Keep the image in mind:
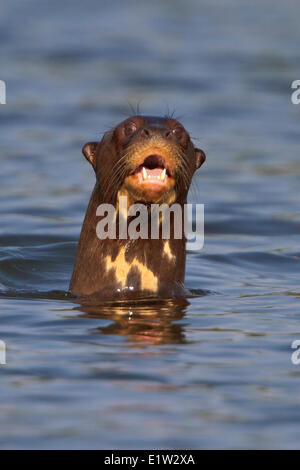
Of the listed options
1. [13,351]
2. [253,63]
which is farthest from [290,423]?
[253,63]

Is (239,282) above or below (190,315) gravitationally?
above

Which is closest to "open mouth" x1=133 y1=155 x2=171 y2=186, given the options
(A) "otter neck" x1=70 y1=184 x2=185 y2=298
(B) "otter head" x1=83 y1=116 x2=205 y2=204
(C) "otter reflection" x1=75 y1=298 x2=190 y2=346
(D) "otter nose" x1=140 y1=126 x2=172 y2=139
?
(B) "otter head" x1=83 y1=116 x2=205 y2=204

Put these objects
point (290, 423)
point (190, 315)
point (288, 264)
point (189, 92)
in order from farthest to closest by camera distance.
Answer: point (189, 92) → point (288, 264) → point (190, 315) → point (290, 423)

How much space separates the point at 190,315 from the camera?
327 inches

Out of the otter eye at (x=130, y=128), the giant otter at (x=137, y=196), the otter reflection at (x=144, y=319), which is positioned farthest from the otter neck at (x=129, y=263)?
the otter eye at (x=130, y=128)

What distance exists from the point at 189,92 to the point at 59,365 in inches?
505

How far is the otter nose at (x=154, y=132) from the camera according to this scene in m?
7.91

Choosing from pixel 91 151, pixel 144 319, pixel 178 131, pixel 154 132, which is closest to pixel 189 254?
pixel 91 151

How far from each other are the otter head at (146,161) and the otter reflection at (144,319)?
68cm

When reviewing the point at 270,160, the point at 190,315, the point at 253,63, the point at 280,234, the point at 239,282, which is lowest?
the point at 190,315

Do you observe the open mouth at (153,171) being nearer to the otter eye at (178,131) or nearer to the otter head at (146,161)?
the otter head at (146,161)

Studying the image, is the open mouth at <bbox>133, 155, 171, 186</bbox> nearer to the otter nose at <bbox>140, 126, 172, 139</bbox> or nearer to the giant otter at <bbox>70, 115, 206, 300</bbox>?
the giant otter at <bbox>70, 115, 206, 300</bbox>

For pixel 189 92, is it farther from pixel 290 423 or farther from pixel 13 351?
pixel 290 423

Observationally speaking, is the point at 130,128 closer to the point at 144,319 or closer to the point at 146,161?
the point at 146,161
